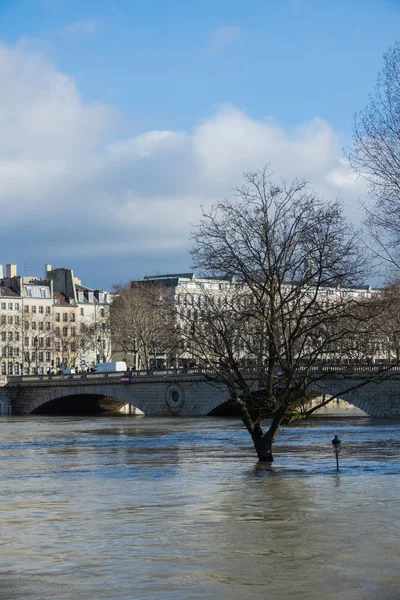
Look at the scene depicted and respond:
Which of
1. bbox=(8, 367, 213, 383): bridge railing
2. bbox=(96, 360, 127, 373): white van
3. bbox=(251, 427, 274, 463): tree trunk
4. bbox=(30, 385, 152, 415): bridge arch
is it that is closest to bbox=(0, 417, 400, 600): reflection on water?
bbox=(251, 427, 274, 463): tree trunk

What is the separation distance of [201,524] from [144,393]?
6188 centimetres

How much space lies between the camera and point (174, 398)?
8312cm

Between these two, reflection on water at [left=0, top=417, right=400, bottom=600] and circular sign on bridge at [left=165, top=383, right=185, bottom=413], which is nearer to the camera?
reflection on water at [left=0, top=417, right=400, bottom=600]

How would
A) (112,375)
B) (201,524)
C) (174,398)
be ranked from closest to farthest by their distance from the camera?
(201,524), (174,398), (112,375)

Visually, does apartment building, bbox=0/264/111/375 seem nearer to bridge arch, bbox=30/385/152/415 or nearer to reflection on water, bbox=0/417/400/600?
bridge arch, bbox=30/385/152/415

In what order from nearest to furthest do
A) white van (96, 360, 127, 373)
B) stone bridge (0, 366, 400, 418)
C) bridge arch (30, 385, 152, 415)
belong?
stone bridge (0, 366, 400, 418) < bridge arch (30, 385, 152, 415) < white van (96, 360, 127, 373)

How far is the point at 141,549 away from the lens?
20.8 m

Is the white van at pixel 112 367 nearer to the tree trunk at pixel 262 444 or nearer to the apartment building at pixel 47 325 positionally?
the apartment building at pixel 47 325

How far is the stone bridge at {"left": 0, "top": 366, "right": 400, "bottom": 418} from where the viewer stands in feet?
217

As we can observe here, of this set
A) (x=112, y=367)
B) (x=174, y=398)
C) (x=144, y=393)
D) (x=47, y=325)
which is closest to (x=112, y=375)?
(x=144, y=393)

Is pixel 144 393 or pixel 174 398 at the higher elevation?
pixel 144 393

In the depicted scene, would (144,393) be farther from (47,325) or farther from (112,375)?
(47,325)

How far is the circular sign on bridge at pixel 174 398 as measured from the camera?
82.3 m

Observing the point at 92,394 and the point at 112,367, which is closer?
the point at 92,394
